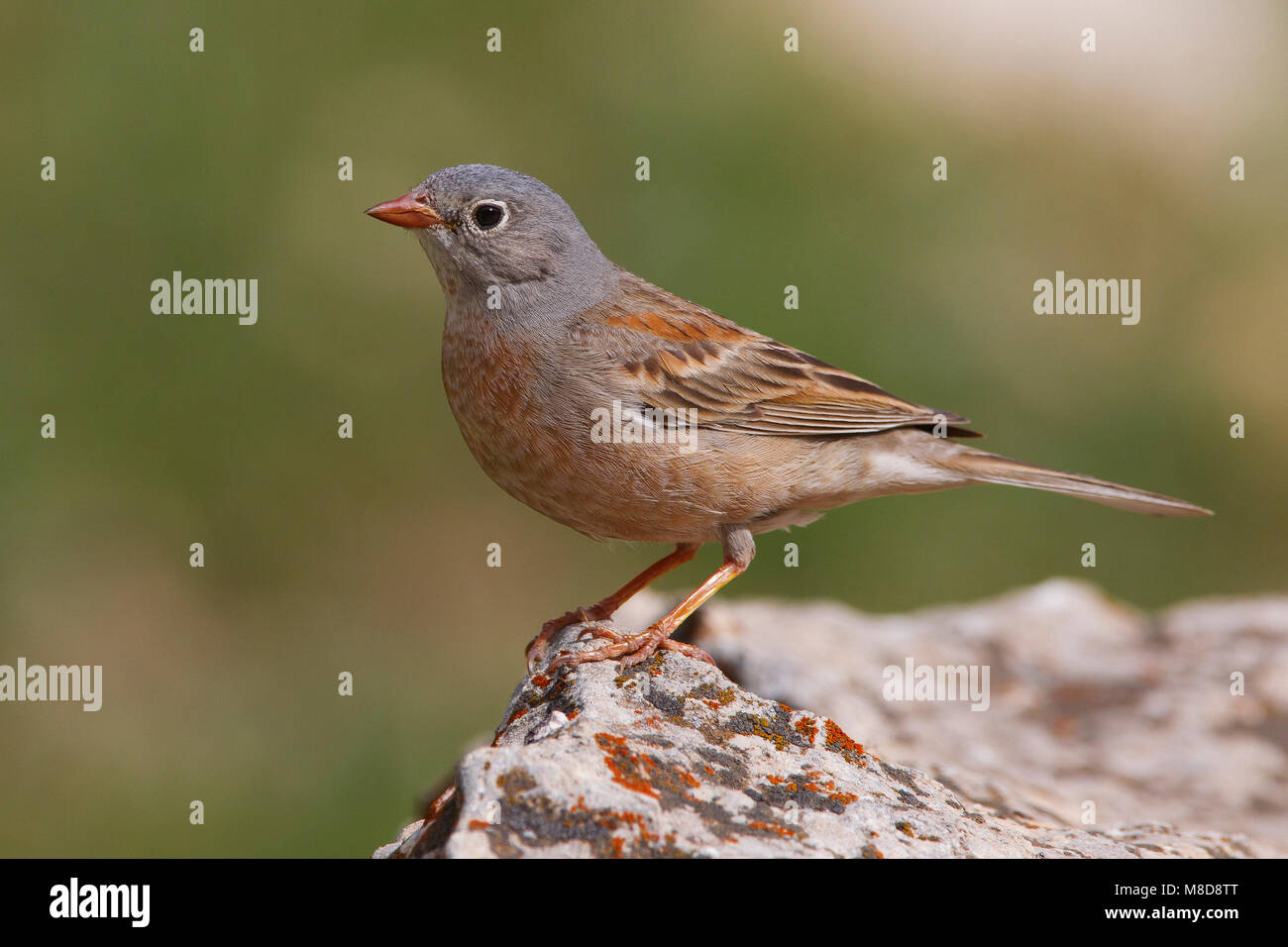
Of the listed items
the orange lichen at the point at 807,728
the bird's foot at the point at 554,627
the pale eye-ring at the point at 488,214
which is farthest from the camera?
the pale eye-ring at the point at 488,214

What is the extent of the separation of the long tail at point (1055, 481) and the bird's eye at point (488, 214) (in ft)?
8.04

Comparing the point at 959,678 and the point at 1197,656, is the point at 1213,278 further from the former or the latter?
the point at 959,678

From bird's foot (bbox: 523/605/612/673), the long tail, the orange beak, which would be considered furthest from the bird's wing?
bird's foot (bbox: 523/605/612/673)

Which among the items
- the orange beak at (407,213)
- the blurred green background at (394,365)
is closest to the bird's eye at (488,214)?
the orange beak at (407,213)

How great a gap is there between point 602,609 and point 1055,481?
237cm

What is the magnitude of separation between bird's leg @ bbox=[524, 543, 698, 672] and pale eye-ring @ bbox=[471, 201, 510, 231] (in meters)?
1.70

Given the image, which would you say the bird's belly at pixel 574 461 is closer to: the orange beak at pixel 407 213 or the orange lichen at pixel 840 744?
the orange beak at pixel 407 213

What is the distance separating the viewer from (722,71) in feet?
39.6

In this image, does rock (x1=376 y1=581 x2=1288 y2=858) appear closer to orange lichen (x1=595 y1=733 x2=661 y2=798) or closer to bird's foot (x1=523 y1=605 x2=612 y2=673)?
orange lichen (x1=595 y1=733 x2=661 y2=798)

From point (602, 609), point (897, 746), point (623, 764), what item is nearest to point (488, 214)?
point (602, 609)

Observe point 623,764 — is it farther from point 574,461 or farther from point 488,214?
point 488,214

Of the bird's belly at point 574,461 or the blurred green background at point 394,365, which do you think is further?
the blurred green background at point 394,365

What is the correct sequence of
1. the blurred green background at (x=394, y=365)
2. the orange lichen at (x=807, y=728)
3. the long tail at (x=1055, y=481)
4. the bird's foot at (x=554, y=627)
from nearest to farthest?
the orange lichen at (x=807, y=728) < the bird's foot at (x=554, y=627) < the long tail at (x=1055, y=481) < the blurred green background at (x=394, y=365)

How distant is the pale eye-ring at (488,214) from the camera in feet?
19.0
